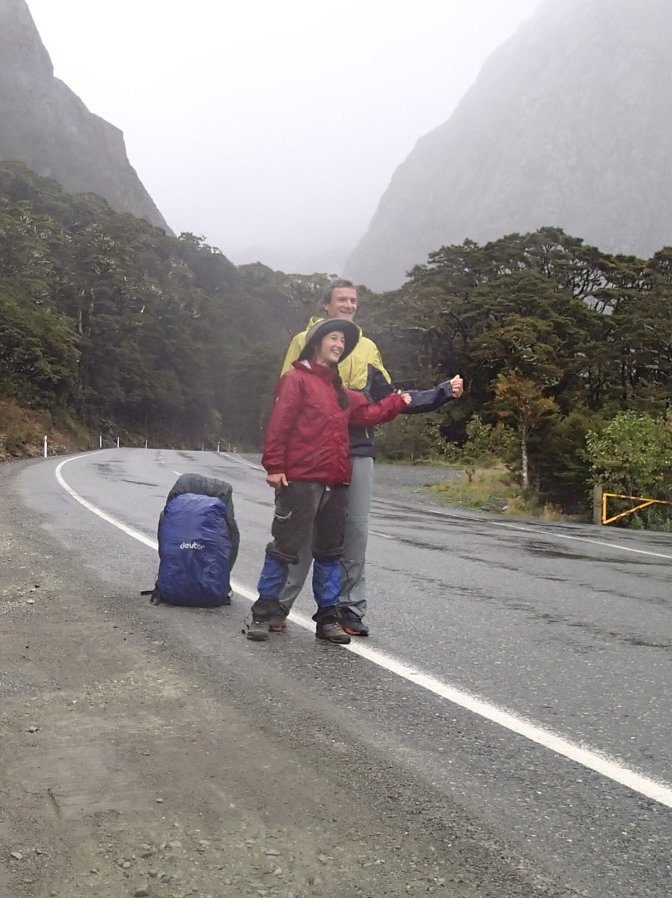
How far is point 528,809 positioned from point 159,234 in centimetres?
8052

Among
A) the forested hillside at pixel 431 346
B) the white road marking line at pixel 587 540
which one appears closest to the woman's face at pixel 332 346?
the white road marking line at pixel 587 540

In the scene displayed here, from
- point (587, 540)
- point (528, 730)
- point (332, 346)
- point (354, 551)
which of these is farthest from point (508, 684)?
point (587, 540)

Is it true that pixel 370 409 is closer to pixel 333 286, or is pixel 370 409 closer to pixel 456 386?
pixel 456 386

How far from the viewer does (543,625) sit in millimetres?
5273

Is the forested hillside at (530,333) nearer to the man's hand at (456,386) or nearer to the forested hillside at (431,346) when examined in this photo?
the forested hillside at (431,346)

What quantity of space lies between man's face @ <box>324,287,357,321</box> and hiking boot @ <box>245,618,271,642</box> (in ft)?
6.07

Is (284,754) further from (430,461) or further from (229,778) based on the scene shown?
(430,461)

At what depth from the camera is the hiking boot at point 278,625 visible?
4770mm

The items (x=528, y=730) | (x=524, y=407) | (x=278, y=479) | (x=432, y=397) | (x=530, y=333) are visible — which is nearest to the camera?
(x=528, y=730)

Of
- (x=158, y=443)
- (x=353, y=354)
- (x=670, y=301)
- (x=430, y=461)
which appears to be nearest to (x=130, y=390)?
(x=158, y=443)

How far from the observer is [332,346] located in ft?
15.3

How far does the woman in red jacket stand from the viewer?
4621 mm

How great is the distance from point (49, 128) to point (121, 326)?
77.8m

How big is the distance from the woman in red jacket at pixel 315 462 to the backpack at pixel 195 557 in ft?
2.72
